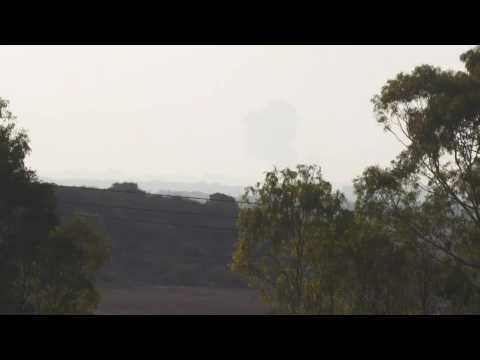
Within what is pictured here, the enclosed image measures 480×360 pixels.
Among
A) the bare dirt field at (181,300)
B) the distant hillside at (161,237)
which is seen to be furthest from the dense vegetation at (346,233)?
the distant hillside at (161,237)

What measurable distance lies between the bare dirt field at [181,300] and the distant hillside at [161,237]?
2199mm

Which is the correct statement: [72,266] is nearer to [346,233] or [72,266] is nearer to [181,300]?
[346,233]

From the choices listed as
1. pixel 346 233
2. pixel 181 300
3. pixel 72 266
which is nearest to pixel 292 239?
pixel 346 233

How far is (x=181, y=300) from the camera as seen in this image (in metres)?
65.0

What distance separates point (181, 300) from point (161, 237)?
14.9m

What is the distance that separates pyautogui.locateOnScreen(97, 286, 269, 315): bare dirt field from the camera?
59.1 m

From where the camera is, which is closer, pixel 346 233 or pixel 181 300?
pixel 346 233

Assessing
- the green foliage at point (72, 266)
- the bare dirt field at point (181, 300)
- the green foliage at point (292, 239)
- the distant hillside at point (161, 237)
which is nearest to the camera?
the green foliage at point (72, 266)

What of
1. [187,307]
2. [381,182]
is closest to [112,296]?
[187,307]

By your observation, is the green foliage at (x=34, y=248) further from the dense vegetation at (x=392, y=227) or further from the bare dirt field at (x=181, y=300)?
the bare dirt field at (x=181, y=300)

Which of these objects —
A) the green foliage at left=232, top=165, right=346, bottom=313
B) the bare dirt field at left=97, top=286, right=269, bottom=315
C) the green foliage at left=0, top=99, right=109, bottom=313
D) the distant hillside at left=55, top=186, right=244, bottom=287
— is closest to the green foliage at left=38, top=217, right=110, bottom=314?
the green foliage at left=0, top=99, right=109, bottom=313

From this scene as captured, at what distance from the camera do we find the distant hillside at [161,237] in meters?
72.2

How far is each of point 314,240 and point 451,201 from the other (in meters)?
6.05
